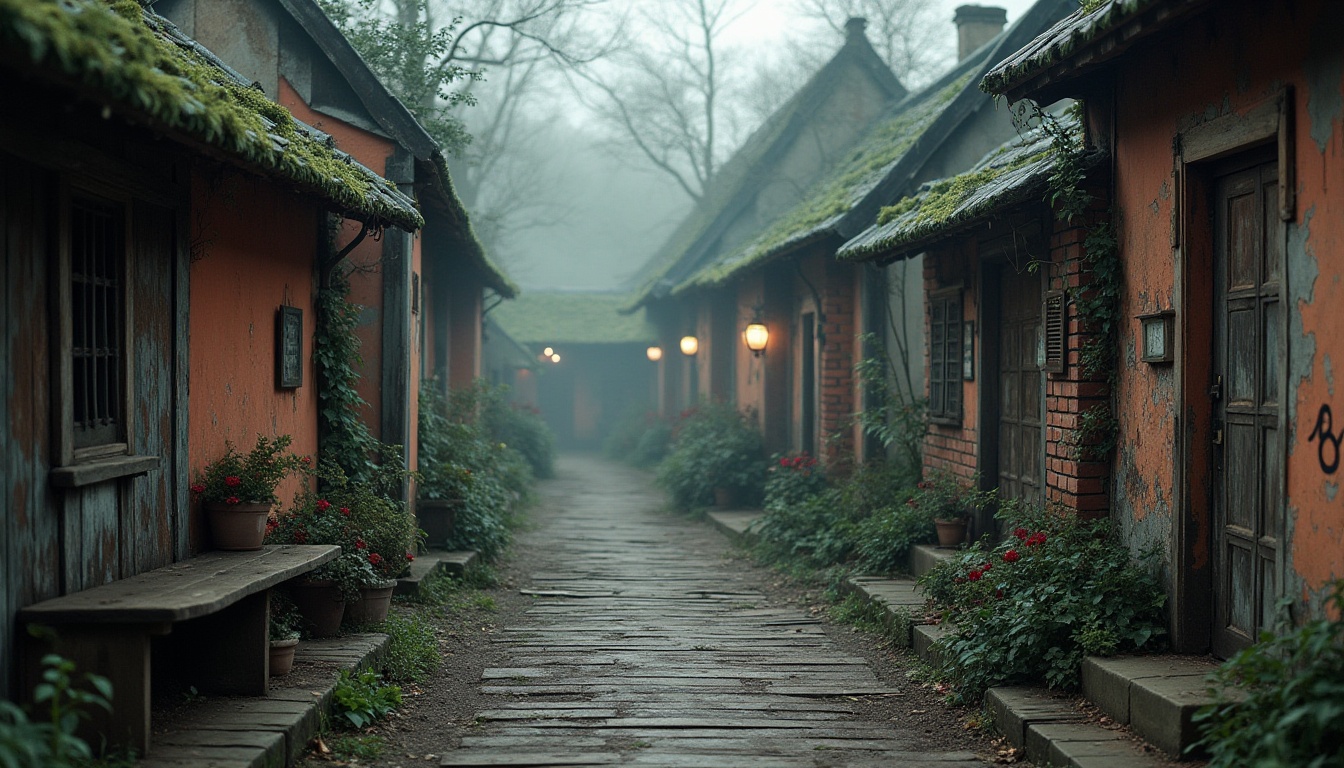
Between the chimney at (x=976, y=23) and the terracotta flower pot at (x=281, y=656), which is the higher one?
the chimney at (x=976, y=23)

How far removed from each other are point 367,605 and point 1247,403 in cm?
489

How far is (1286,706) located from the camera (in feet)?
12.3

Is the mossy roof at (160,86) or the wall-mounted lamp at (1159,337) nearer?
the mossy roof at (160,86)

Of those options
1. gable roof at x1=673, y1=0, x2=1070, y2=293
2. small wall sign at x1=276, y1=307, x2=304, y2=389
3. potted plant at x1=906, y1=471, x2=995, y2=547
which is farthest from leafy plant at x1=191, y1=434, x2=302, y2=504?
gable roof at x1=673, y1=0, x2=1070, y2=293

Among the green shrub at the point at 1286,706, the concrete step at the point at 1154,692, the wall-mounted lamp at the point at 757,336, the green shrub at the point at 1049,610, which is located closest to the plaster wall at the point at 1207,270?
the green shrub at the point at 1049,610

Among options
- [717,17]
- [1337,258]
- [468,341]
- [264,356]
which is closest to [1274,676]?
[1337,258]

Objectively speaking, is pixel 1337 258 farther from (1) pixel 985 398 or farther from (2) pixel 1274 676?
(1) pixel 985 398

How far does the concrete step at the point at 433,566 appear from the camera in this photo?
336 inches

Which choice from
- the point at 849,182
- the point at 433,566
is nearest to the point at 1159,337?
the point at 433,566

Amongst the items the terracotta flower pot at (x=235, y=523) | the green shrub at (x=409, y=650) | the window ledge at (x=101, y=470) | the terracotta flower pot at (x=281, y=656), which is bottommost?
the green shrub at (x=409, y=650)

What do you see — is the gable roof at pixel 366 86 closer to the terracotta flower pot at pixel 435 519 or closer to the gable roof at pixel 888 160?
the terracotta flower pot at pixel 435 519

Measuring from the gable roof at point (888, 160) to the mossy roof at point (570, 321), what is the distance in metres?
13.4

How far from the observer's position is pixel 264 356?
6887 millimetres

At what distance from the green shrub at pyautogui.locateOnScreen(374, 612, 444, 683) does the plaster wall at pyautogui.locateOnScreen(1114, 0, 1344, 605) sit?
13.0 feet
